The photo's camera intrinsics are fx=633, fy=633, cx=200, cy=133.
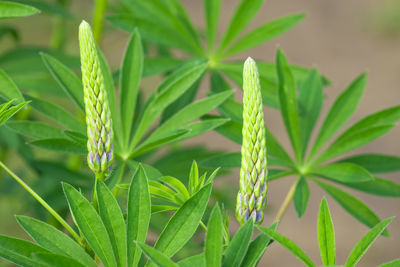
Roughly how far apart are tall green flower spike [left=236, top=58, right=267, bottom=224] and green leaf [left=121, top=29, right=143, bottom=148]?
44 cm

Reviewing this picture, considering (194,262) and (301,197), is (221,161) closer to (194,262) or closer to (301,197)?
(301,197)

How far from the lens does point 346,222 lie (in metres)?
4.07

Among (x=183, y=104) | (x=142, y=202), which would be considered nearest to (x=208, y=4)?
(x=183, y=104)

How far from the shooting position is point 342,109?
1460 millimetres

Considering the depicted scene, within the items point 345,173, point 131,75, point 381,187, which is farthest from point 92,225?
point 381,187

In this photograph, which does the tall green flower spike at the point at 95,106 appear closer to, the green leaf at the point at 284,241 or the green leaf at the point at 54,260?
the green leaf at the point at 54,260

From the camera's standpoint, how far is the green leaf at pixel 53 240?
36.6 inches

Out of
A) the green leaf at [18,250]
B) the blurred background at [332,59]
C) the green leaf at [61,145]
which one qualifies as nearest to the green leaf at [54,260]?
the green leaf at [18,250]

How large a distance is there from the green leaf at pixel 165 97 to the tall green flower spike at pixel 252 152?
0.32 metres

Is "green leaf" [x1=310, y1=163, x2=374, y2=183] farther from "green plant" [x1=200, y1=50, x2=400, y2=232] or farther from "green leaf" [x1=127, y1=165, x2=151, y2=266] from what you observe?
"green leaf" [x1=127, y1=165, x2=151, y2=266]

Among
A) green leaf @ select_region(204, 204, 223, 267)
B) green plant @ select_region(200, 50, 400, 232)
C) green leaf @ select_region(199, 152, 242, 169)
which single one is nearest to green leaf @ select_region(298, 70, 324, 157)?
green plant @ select_region(200, 50, 400, 232)

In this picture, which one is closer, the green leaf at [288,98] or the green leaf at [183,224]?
the green leaf at [183,224]

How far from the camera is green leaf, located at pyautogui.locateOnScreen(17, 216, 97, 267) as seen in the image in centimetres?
93

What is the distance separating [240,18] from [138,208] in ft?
2.62
